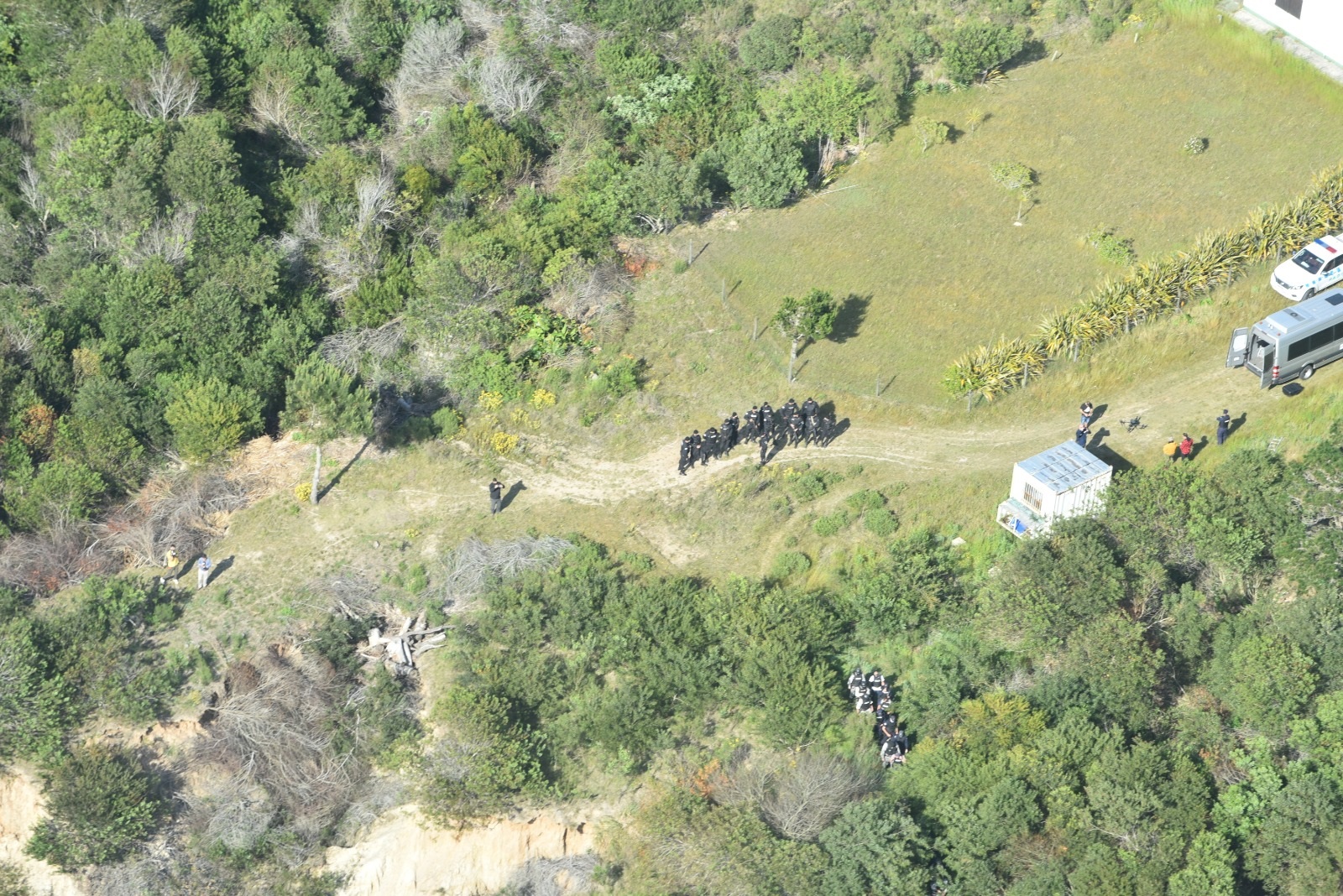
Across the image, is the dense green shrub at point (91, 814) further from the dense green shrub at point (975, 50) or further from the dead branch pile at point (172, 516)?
the dense green shrub at point (975, 50)

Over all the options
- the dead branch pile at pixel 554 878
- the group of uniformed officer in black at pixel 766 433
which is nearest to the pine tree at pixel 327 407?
the group of uniformed officer in black at pixel 766 433

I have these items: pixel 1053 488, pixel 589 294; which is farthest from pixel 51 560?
pixel 1053 488

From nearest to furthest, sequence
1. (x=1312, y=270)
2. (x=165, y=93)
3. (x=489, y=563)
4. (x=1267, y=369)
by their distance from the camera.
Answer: (x=1267, y=369), (x=489, y=563), (x=1312, y=270), (x=165, y=93)

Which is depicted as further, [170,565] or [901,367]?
[901,367]

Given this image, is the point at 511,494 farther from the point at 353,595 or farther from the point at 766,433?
the point at 766,433

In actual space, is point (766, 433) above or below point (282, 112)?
below

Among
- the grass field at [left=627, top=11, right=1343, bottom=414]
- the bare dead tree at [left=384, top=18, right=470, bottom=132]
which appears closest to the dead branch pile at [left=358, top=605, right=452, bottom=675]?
the grass field at [left=627, top=11, right=1343, bottom=414]

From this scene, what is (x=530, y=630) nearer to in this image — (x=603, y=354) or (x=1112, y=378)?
(x=603, y=354)

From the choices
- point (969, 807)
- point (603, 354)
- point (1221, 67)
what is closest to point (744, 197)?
point (603, 354)
